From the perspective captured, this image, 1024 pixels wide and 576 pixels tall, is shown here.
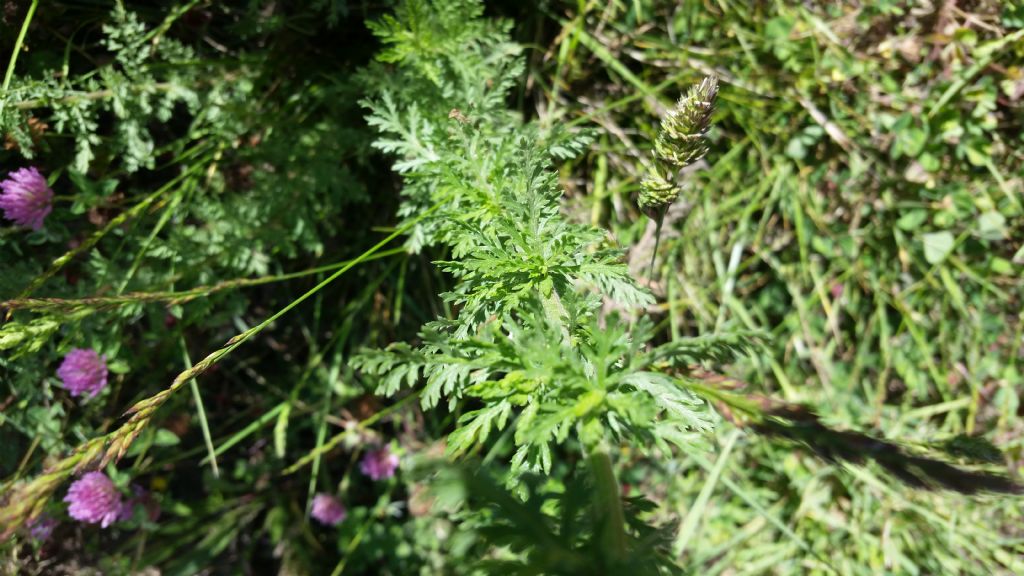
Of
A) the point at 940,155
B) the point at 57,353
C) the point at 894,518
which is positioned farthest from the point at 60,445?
the point at 940,155

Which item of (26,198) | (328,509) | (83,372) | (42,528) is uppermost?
(26,198)

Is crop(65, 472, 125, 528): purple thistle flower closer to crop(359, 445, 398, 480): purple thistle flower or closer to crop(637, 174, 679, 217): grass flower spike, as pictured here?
crop(359, 445, 398, 480): purple thistle flower

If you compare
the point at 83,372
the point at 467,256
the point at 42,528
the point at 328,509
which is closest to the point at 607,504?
the point at 467,256

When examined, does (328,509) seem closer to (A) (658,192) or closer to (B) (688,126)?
(A) (658,192)

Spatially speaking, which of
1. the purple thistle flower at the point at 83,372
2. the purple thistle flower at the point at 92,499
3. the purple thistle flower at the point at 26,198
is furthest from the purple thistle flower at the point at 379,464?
the purple thistle flower at the point at 26,198

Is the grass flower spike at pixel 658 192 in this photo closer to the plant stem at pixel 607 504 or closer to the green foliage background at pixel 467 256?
the green foliage background at pixel 467 256

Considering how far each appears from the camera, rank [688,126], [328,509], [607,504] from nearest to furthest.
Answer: [607,504]
[688,126]
[328,509]

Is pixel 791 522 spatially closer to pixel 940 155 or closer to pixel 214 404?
pixel 940 155
